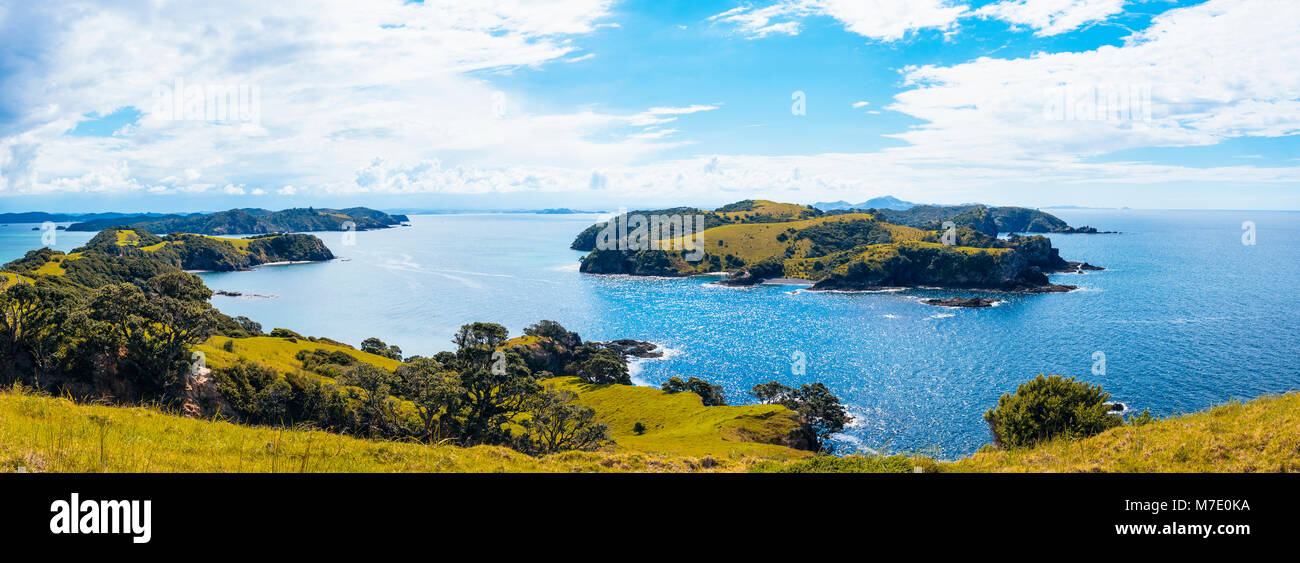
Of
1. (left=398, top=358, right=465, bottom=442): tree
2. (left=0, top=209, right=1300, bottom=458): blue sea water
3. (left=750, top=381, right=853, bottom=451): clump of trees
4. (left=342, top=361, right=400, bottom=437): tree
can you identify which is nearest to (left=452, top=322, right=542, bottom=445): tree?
(left=398, top=358, right=465, bottom=442): tree

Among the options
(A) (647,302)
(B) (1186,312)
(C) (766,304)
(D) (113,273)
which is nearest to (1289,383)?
(B) (1186,312)

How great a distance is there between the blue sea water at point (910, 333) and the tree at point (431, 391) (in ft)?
133

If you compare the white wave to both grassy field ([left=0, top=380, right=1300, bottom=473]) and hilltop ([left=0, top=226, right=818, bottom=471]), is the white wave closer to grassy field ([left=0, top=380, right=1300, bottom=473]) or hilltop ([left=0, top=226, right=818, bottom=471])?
hilltop ([left=0, top=226, right=818, bottom=471])

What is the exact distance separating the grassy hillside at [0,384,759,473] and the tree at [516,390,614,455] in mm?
31308

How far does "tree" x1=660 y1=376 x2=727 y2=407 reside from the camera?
8200 centimetres

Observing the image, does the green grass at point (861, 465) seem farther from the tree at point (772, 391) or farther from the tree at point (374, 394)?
the tree at point (772, 391)

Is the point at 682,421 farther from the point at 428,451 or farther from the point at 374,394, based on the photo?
the point at 428,451

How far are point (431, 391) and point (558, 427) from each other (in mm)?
11034

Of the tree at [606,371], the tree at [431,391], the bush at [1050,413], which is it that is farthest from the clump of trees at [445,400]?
the tree at [606,371]

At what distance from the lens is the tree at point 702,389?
8200 cm

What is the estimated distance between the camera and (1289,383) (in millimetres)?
80000

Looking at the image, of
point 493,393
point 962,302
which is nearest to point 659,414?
point 493,393

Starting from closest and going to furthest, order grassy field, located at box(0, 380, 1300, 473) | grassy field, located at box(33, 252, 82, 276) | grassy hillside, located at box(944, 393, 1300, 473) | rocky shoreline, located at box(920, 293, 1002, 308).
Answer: grassy field, located at box(0, 380, 1300, 473), grassy hillside, located at box(944, 393, 1300, 473), grassy field, located at box(33, 252, 82, 276), rocky shoreline, located at box(920, 293, 1002, 308)
